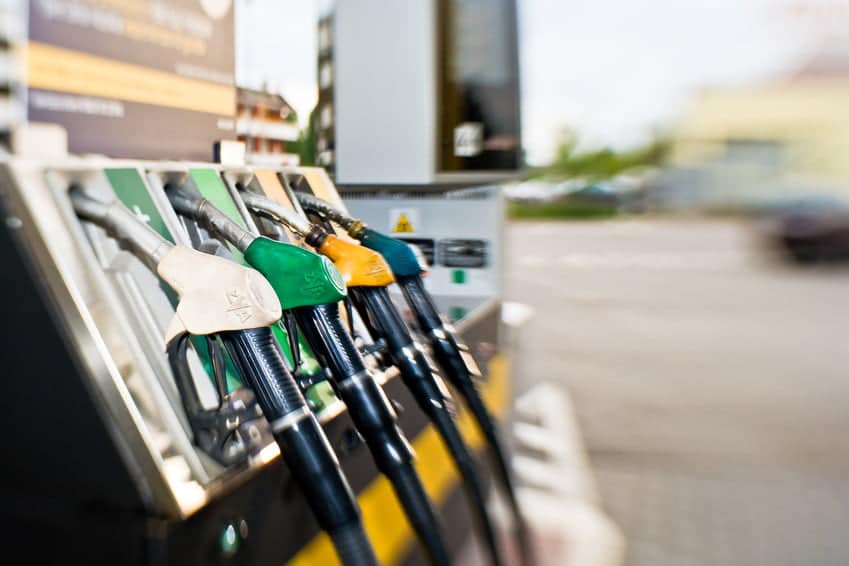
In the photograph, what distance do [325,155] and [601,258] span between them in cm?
1382

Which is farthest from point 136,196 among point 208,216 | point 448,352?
point 448,352

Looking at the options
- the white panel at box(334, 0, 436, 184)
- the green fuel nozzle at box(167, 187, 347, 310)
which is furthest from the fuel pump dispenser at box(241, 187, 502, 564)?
the white panel at box(334, 0, 436, 184)

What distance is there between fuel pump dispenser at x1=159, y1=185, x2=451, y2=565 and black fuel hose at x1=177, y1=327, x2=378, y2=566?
12cm

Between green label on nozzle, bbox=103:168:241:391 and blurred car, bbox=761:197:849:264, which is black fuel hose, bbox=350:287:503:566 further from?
blurred car, bbox=761:197:849:264

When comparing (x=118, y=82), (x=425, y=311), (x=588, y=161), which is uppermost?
(x=588, y=161)

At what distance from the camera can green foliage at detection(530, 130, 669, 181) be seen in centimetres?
5053

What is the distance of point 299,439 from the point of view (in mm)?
1232

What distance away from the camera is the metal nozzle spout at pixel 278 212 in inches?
69.3

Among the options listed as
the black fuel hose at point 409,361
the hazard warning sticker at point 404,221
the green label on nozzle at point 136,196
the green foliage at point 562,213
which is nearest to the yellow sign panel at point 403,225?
the hazard warning sticker at point 404,221

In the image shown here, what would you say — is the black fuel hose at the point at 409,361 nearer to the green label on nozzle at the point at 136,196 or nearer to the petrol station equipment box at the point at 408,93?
the green label on nozzle at the point at 136,196

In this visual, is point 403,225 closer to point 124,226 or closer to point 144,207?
point 144,207

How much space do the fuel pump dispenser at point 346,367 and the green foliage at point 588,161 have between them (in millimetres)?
49128

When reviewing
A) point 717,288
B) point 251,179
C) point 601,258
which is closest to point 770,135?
point 601,258

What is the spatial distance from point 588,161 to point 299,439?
5123 centimetres
